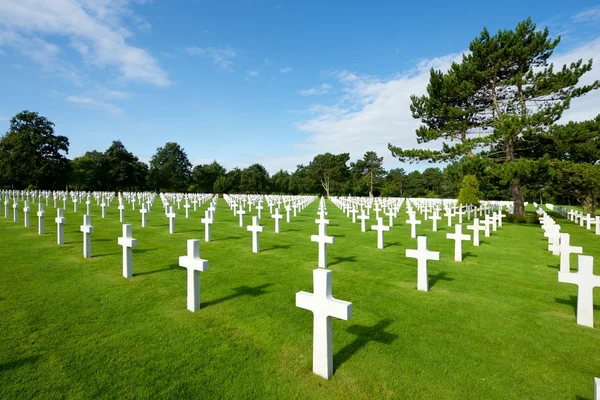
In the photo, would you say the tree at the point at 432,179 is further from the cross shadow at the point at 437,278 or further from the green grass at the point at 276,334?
the cross shadow at the point at 437,278

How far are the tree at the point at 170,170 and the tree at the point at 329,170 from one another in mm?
29405

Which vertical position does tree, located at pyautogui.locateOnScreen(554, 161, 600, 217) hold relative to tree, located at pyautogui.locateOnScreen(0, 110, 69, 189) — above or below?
below

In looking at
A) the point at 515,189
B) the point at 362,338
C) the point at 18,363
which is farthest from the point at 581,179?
the point at 18,363

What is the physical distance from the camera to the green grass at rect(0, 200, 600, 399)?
2932mm

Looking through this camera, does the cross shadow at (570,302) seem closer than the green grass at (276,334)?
No

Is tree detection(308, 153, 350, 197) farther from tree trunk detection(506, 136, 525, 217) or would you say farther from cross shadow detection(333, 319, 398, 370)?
cross shadow detection(333, 319, 398, 370)

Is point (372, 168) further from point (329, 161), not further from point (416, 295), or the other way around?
→ point (416, 295)

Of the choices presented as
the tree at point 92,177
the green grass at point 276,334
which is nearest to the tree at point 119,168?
the tree at point 92,177

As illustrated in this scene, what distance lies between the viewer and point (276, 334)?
12.8 feet

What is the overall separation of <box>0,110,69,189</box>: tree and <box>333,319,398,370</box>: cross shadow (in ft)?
180

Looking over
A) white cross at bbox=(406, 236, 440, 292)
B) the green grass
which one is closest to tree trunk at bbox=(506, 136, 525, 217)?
the green grass

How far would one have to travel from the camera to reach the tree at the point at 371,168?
80.5 metres

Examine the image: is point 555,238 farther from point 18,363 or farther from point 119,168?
point 119,168

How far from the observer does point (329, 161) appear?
78.4 meters
